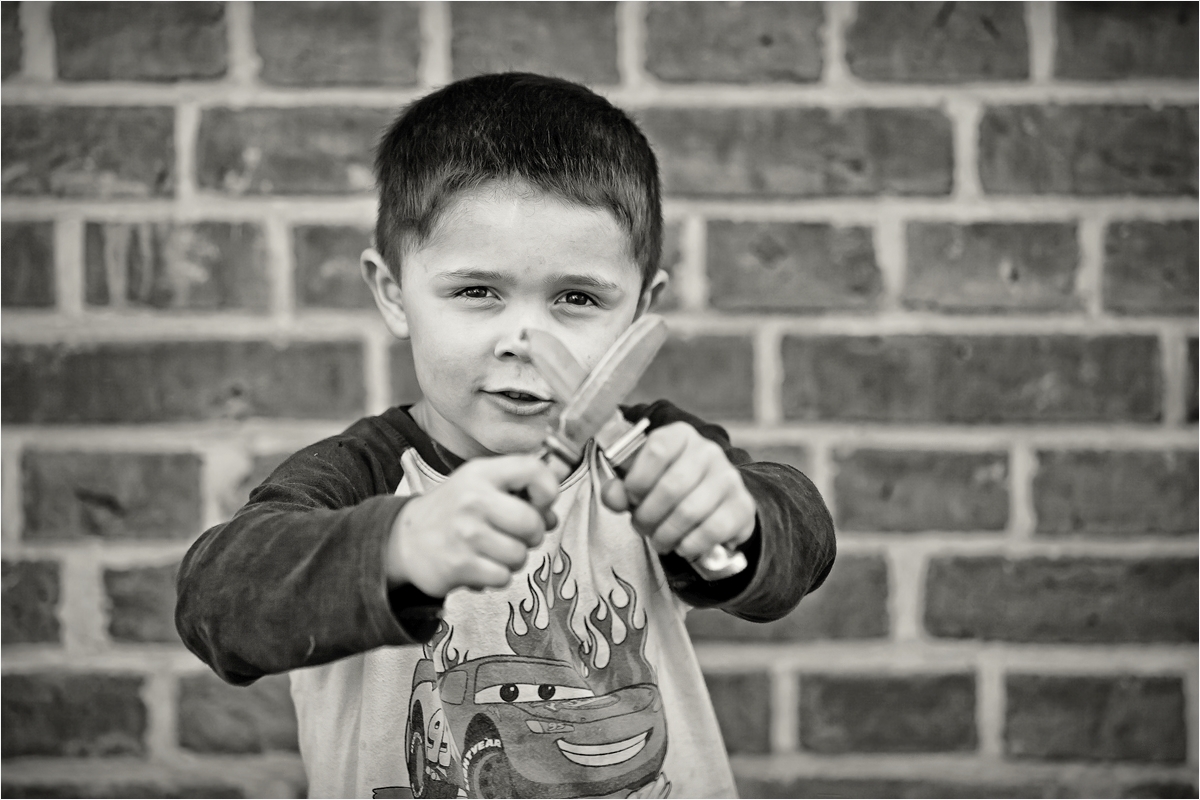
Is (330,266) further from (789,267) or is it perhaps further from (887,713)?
(887,713)

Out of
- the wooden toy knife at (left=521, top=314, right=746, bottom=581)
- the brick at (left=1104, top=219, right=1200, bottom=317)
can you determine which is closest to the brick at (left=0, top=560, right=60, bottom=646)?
the wooden toy knife at (left=521, top=314, right=746, bottom=581)

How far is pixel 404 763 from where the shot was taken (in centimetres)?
81

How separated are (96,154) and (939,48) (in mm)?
840

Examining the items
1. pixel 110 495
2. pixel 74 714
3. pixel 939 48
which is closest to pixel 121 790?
pixel 74 714

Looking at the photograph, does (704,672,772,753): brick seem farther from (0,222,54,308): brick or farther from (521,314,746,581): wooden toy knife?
(0,222,54,308): brick

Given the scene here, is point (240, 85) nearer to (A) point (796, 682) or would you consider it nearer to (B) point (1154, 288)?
(A) point (796, 682)

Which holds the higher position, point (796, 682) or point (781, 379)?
point (781, 379)

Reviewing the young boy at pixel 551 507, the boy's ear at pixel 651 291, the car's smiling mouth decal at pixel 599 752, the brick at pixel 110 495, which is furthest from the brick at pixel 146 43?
the car's smiling mouth decal at pixel 599 752

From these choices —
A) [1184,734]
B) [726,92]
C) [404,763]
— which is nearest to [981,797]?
[1184,734]

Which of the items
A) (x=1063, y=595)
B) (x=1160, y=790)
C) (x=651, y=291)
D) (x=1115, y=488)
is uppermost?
(x=651, y=291)

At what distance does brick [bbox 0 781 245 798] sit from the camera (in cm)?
104

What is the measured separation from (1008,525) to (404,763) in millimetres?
626

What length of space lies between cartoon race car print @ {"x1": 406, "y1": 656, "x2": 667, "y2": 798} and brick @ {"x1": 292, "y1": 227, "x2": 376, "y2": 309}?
394 millimetres

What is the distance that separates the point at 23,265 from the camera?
0.99m
